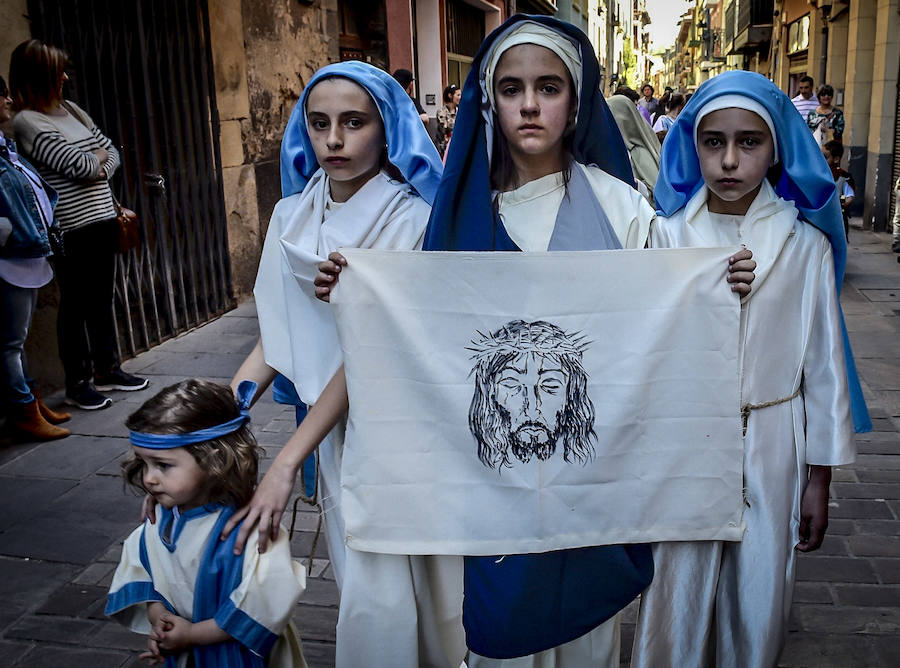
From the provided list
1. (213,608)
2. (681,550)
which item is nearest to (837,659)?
(681,550)

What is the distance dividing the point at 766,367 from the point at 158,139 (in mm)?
5892

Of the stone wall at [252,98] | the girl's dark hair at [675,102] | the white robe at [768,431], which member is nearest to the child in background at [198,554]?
the white robe at [768,431]

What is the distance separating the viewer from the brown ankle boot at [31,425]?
505cm

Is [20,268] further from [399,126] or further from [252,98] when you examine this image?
[252,98]

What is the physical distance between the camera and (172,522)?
2193 millimetres

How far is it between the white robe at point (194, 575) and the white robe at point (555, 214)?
0.51 metres

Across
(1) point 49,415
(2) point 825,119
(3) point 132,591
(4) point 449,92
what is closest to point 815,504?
(3) point 132,591

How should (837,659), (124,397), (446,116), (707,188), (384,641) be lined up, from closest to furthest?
1. (384,641)
2. (707,188)
3. (837,659)
4. (124,397)
5. (446,116)

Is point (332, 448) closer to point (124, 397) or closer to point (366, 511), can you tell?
point (366, 511)

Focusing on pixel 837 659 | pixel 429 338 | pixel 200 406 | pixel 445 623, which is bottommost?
pixel 837 659

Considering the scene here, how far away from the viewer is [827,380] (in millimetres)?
2234

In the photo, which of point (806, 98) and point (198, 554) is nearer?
point (198, 554)

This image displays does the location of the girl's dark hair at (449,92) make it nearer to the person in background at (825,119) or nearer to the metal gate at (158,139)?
the person in background at (825,119)

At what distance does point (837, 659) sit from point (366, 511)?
5.82 ft
